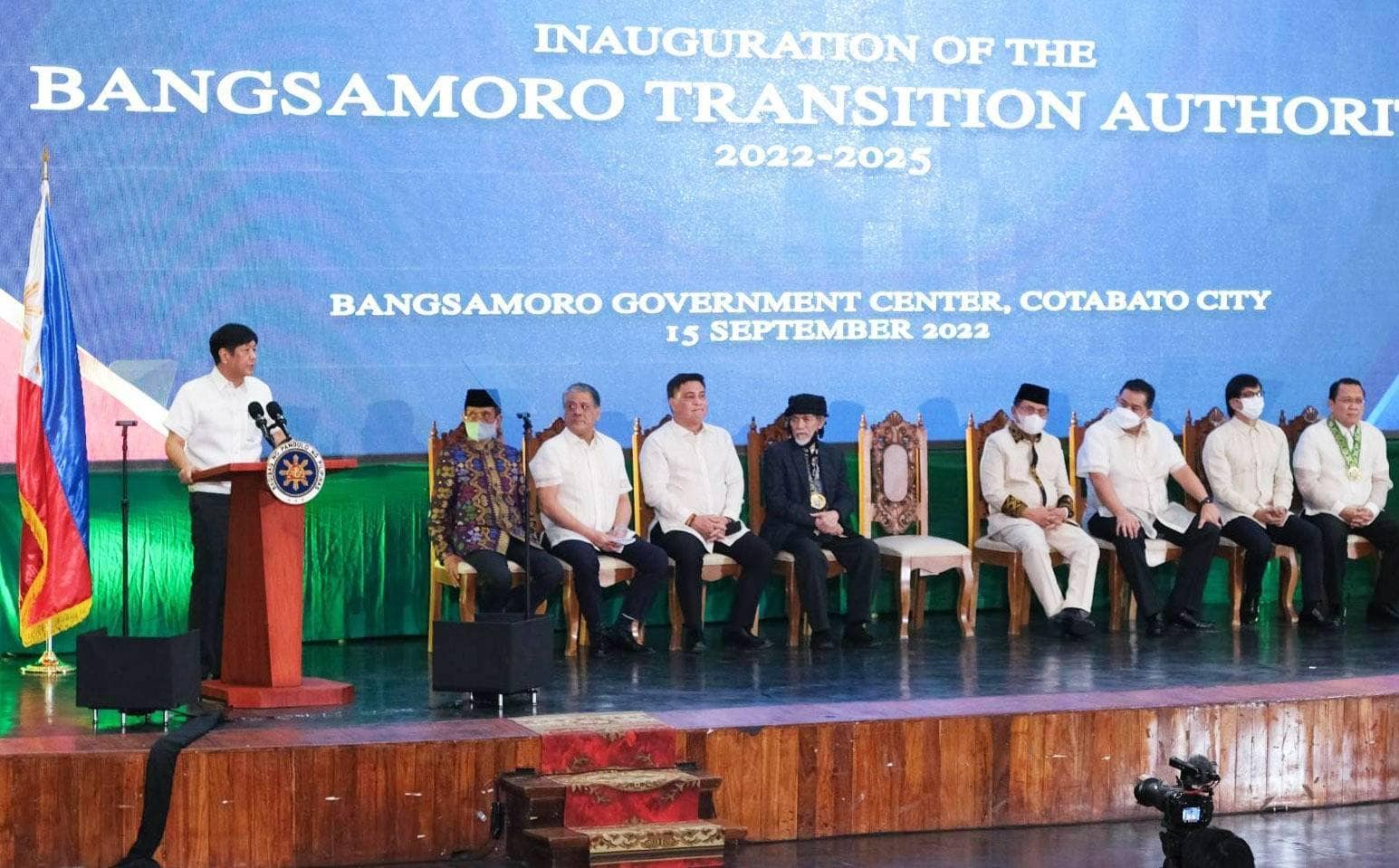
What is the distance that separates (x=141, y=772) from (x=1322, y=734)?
134 inches

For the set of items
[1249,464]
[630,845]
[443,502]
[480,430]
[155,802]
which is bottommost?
[630,845]

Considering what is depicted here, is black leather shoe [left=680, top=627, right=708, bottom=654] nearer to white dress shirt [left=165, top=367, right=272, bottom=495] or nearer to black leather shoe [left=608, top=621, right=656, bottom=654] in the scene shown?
black leather shoe [left=608, top=621, right=656, bottom=654]

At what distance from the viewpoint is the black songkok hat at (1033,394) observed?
8.45 metres

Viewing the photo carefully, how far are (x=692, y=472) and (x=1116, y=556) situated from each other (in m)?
1.73

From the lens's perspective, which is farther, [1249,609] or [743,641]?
[1249,609]

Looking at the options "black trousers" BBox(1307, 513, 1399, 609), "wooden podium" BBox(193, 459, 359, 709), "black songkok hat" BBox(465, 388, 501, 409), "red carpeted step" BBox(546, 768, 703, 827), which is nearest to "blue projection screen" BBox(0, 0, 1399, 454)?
"black songkok hat" BBox(465, 388, 501, 409)

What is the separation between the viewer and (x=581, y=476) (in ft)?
26.0

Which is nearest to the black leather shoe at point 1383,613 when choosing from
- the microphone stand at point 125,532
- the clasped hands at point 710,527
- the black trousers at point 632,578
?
the clasped hands at point 710,527

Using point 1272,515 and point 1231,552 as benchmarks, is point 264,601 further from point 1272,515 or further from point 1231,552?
point 1272,515

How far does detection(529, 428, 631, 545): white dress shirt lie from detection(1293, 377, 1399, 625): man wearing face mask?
113 inches

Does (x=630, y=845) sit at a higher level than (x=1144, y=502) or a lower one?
lower

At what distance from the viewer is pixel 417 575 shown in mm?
8172

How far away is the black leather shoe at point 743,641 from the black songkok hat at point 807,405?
85 centimetres


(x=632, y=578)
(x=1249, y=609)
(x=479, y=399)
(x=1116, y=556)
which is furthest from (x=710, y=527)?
(x=1249, y=609)
